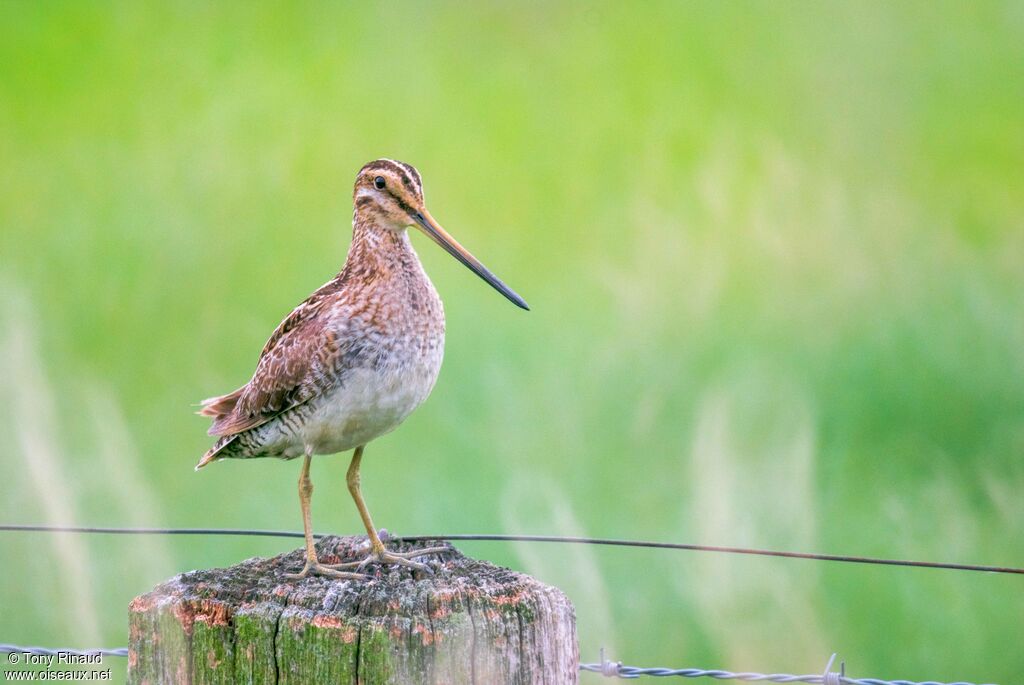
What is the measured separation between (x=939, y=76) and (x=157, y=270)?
24.0ft

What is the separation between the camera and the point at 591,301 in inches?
441

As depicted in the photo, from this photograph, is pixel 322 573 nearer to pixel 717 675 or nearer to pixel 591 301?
pixel 717 675

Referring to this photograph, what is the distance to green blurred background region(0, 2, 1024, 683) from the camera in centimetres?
824

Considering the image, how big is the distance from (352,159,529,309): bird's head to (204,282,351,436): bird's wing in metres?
0.31

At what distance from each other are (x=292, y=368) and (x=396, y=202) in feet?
2.30

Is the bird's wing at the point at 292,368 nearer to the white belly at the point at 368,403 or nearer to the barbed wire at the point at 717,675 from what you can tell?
the white belly at the point at 368,403

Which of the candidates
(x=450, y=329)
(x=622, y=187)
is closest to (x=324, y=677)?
(x=450, y=329)

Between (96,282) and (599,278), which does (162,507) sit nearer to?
(96,282)

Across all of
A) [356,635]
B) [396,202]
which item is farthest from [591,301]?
[356,635]

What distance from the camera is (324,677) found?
11.2 feet

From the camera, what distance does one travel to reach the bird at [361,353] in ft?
15.4
